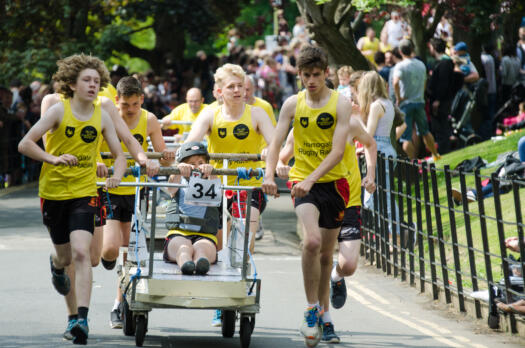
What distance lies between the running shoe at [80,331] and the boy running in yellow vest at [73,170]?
0.5 inches

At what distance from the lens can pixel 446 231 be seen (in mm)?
14023

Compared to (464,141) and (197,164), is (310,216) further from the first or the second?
(464,141)

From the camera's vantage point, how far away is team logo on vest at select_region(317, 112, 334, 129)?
8.27m

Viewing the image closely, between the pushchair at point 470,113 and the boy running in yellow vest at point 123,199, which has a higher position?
the pushchair at point 470,113

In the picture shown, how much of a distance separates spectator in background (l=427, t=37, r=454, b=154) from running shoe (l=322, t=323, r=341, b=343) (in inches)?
486

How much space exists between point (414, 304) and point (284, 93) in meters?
19.8

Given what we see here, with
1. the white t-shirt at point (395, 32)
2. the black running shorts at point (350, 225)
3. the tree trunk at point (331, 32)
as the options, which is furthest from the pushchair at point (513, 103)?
the black running shorts at point (350, 225)

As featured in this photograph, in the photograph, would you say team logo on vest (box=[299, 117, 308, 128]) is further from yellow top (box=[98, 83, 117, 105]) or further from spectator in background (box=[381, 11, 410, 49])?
spectator in background (box=[381, 11, 410, 49])

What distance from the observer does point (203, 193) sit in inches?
319

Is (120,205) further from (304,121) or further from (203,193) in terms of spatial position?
(304,121)

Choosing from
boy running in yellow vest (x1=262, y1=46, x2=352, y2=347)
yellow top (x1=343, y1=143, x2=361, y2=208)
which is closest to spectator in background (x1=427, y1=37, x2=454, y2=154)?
yellow top (x1=343, y1=143, x2=361, y2=208)

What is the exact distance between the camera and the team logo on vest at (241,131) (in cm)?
980

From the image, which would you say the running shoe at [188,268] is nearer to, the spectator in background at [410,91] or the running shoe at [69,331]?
the running shoe at [69,331]

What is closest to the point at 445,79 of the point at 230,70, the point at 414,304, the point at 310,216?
the point at 414,304
